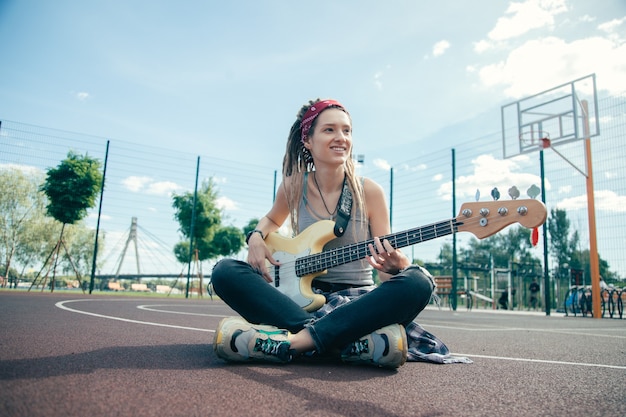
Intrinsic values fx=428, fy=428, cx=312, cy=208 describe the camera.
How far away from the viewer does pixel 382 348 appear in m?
1.85

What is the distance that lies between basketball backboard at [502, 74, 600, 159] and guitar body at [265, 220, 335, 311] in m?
10.7

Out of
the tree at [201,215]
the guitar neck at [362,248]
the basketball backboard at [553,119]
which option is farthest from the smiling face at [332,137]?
the tree at [201,215]

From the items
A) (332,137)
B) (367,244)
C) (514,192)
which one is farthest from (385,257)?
(332,137)

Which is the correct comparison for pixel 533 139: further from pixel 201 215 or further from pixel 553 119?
pixel 201 215

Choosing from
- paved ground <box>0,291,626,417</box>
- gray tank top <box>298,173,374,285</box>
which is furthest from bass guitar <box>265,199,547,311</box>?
paved ground <box>0,291,626,417</box>

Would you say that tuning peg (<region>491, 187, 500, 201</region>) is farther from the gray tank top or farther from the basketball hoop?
the basketball hoop

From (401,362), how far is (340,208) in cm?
103

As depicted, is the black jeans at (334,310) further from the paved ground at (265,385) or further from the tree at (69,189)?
the tree at (69,189)

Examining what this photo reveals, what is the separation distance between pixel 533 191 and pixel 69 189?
1240 centimetres

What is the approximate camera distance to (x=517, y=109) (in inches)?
492

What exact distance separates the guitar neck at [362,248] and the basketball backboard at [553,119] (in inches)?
417

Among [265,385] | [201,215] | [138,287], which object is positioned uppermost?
[201,215]

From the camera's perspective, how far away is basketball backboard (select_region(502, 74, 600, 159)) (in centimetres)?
1102

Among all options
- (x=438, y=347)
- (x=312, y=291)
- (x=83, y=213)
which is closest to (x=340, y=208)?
(x=312, y=291)
